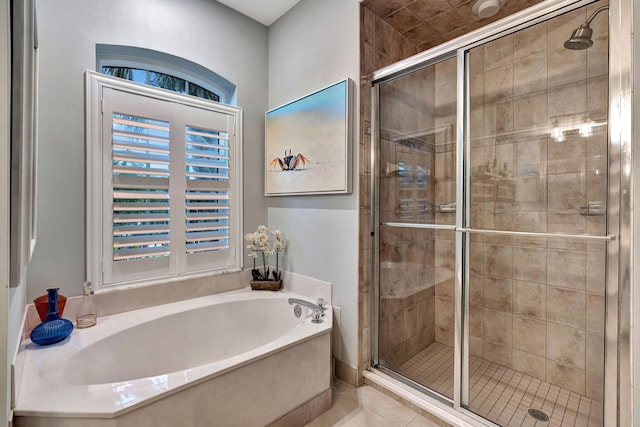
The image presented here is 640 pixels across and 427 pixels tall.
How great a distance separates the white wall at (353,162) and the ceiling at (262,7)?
5 centimetres

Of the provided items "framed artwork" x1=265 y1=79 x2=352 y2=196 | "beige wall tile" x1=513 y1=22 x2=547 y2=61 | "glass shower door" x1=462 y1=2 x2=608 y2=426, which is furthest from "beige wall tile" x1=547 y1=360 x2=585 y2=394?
"beige wall tile" x1=513 y1=22 x2=547 y2=61

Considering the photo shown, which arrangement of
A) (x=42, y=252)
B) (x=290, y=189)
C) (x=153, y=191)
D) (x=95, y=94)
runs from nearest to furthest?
(x=42, y=252) < (x=95, y=94) < (x=153, y=191) < (x=290, y=189)

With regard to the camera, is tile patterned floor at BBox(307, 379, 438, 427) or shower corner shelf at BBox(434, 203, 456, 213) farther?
shower corner shelf at BBox(434, 203, 456, 213)

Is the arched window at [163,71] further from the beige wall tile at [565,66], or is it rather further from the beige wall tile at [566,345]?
the beige wall tile at [566,345]

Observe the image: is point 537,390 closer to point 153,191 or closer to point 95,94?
point 153,191

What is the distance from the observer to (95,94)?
184 centimetres

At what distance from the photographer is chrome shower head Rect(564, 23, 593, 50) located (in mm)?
1469

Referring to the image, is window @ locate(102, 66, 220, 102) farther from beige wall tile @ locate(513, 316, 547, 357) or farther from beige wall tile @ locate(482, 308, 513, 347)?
beige wall tile @ locate(513, 316, 547, 357)

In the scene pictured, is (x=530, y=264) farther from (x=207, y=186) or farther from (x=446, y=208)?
(x=207, y=186)

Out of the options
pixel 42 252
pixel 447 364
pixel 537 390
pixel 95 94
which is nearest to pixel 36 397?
pixel 42 252

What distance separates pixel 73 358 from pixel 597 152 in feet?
9.34

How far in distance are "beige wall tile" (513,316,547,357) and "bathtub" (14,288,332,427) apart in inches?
58.5

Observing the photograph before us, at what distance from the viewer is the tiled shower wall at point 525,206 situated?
1.73 meters

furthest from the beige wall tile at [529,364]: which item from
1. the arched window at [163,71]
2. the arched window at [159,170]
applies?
the arched window at [163,71]
